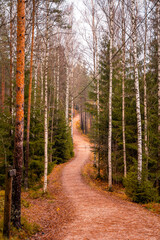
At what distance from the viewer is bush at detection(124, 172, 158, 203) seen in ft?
25.7

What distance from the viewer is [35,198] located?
8.34 m

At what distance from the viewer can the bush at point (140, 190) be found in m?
7.84

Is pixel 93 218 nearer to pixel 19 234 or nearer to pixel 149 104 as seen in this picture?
pixel 19 234

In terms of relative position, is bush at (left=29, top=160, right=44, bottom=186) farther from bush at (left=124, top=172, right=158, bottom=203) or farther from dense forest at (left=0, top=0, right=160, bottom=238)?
bush at (left=124, top=172, right=158, bottom=203)

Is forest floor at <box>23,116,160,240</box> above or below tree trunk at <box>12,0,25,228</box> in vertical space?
below

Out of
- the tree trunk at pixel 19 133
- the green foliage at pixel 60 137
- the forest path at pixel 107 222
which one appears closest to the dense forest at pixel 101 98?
the tree trunk at pixel 19 133

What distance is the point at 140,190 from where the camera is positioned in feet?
26.1

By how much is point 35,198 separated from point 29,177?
1.90 meters

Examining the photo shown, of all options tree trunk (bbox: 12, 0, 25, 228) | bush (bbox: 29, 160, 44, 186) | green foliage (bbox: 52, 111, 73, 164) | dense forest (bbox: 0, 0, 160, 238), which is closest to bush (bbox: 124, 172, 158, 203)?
dense forest (bbox: 0, 0, 160, 238)

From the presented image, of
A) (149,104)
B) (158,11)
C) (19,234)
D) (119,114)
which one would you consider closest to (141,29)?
(158,11)

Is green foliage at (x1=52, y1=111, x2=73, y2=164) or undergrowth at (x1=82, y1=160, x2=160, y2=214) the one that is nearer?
undergrowth at (x1=82, y1=160, x2=160, y2=214)

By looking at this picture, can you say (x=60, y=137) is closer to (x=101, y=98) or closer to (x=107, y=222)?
(x=101, y=98)

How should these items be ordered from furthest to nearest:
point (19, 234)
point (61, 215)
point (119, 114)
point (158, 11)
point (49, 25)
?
point (119, 114) < point (158, 11) < point (49, 25) < point (61, 215) < point (19, 234)

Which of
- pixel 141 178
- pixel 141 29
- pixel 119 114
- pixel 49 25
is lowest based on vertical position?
pixel 141 178
